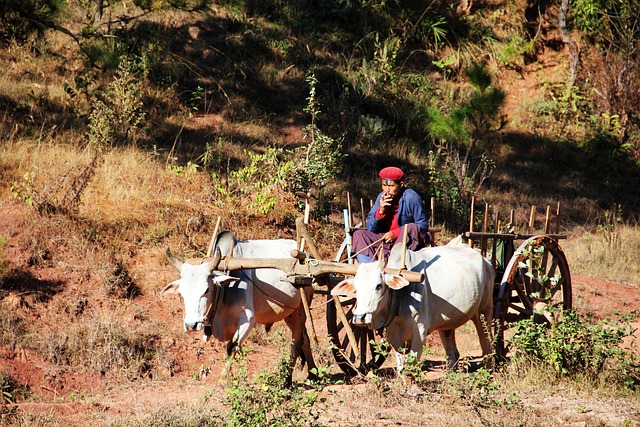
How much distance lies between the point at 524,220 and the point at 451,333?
20.4 feet

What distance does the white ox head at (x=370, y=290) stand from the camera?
6.06 m

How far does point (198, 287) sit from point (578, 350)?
3.14 m

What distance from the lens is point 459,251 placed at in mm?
7188

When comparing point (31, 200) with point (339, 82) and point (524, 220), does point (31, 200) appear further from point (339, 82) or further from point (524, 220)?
point (524, 220)

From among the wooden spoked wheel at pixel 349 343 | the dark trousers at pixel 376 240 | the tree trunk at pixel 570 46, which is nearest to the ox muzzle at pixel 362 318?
the wooden spoked wheel at pixel 349 343

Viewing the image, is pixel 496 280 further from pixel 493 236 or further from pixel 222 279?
pixel 222 279

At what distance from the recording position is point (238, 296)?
22.2 feet

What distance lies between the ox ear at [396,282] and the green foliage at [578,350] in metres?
1.10

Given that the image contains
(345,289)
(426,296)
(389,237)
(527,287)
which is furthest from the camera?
(527,287)

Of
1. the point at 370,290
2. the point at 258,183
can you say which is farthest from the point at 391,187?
the point at 258,183

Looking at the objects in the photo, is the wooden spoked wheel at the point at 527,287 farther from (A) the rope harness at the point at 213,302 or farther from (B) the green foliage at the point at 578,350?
(A) the rope harness at the point at 213,302

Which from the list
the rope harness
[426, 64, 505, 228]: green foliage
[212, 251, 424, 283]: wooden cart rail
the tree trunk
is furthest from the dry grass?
the rope harness

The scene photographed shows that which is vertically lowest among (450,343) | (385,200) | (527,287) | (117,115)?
(450,343)

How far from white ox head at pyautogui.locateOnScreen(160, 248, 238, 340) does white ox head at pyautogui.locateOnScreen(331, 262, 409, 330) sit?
1.01m
